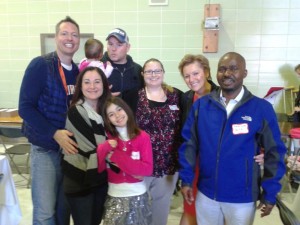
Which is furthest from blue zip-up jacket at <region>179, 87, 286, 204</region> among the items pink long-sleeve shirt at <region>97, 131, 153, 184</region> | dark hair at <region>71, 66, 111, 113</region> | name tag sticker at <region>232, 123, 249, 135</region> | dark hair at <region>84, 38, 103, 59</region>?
dark hair at <region>84, 38, 103, 59</region>

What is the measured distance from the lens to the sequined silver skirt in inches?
Answer: 61.1

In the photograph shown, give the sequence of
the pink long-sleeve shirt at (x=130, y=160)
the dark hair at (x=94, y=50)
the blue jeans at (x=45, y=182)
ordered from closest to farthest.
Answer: the pink long-sleeve shirt at (x=130, y=160), the blue jeans at (x=45, y=182), the dark hair at (x=94, y=50)

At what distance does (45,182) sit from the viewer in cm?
177

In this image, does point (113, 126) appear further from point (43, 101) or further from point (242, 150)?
point (242, 150)

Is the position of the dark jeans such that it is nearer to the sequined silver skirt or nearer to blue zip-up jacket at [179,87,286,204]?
the sequined silver skirt

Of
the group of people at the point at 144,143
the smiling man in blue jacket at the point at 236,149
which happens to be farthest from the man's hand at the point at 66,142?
the smiling man in blue jacket at the point at 236,149

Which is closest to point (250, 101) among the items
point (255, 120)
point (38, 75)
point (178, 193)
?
point (255, 120)

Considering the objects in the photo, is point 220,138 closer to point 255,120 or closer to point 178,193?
point 255,120

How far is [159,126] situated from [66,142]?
0.59m

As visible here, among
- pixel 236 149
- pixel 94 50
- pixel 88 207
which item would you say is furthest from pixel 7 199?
pixel 236 149

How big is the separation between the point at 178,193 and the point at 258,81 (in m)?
2.05

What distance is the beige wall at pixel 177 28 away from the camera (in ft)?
12.8

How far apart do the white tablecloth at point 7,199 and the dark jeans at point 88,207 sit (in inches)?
29.7

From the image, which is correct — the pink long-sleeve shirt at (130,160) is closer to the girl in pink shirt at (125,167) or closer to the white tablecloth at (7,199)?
the girl in pink shirt at (125,167)
